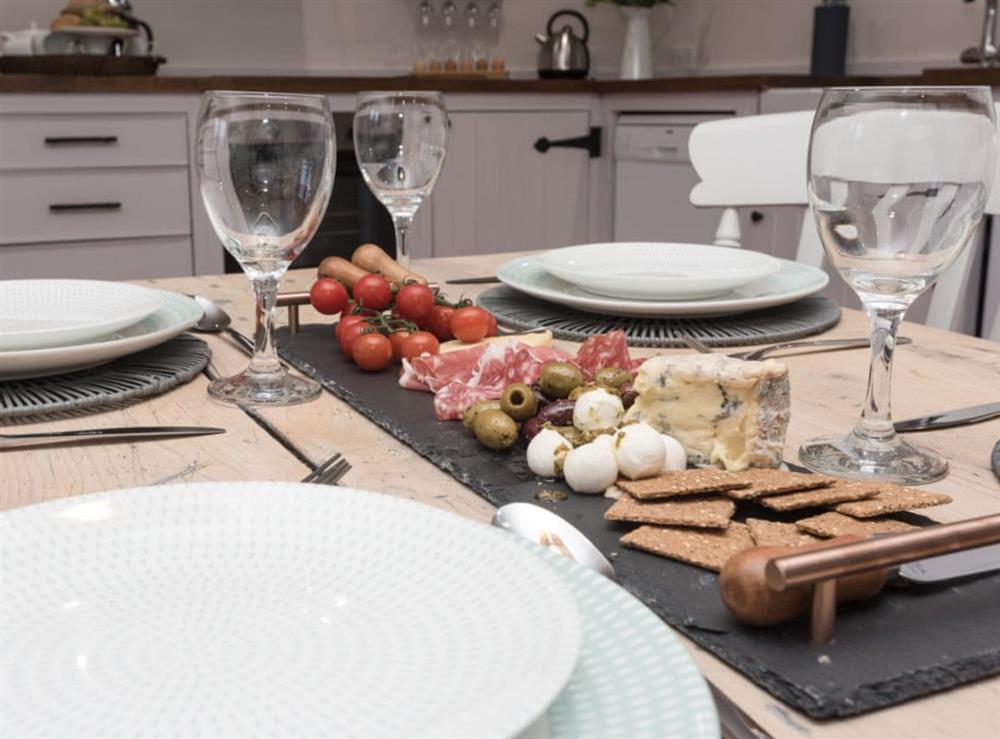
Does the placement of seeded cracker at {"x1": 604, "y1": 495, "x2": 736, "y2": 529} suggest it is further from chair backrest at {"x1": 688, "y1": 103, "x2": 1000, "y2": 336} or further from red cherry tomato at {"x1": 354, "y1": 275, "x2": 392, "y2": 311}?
chair backrest at {"x1": 688, "y1": 103, "x2": 1000, "y2": 336}

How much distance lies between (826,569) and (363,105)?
91 cm

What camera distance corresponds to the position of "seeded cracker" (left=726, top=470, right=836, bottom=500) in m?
0.58

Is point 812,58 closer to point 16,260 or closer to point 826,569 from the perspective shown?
point 16,260

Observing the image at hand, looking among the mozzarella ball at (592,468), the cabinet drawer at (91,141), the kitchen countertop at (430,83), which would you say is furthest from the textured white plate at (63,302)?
the cabinet drawer at (91,141)

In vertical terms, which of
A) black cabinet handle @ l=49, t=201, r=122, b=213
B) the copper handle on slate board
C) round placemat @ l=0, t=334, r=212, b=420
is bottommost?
black cabinet handle @ l=49, t=201, r=122, b=213

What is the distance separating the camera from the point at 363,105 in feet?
4.03

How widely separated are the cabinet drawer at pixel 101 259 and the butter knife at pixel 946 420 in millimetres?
2724

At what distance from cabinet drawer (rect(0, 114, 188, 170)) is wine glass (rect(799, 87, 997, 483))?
2.89 metres

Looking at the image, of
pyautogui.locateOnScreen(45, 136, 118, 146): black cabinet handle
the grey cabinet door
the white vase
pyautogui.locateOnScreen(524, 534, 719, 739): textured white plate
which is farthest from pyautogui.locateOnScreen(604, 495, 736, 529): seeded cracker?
the white vase

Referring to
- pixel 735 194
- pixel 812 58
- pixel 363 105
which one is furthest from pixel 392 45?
pixel 363 105

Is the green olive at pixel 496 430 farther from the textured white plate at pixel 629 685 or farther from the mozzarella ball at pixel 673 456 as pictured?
the textured white plate at pixel 629 685

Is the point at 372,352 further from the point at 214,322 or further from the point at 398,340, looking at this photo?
the point at 214,322

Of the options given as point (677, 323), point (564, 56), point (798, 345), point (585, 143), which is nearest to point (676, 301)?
point (677, 323)

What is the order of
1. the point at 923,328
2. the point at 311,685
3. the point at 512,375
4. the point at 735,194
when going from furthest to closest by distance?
the point at 735,194, the point at 923,328, the point at 512,375, the point at 311,685
